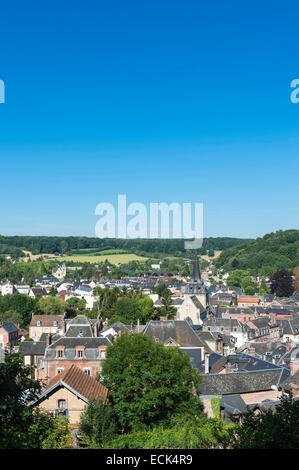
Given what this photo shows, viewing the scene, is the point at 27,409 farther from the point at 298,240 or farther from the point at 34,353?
the point at 298,240

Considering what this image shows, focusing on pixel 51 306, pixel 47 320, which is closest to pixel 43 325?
pixel 47 320

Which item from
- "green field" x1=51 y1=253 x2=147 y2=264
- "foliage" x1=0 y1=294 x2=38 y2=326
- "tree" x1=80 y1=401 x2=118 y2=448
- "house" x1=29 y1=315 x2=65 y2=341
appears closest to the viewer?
"tree" x1=80 y1=401 x2=118 y2=448

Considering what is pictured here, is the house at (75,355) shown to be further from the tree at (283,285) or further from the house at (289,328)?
the tree at (283,285)

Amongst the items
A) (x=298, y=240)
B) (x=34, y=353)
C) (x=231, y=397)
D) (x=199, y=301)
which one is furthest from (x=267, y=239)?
(x=231, y=397)

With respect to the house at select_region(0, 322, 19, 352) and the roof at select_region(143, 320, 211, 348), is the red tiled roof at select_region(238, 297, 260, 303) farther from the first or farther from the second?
the roof at select_region(143, 320, 211, 348)

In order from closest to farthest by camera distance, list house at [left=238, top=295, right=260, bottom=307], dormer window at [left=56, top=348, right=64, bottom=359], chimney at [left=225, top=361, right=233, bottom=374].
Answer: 1. dormer window at [left=56, top=348, right=64, bottom=359]
2. chimney at [left=225, top=361, right=233, bottom=374]
3. house at [left=238, top=295, right=260, bottom=307]

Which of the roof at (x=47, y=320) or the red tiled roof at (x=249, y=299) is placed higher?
the roof at (x=47, y=320)

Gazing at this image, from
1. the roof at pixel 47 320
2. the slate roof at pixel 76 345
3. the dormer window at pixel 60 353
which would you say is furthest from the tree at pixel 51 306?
the dormer window at pixel 60 353

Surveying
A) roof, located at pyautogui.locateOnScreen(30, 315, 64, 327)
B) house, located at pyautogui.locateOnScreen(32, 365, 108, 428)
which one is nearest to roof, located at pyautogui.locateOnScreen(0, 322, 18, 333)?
roof, located at pyautogui.locateOnScreen(30, 315, 64, 327)

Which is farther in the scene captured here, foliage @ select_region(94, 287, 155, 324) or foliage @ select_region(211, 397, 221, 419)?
foliage @ select_region(94, 287, 155, 324)
